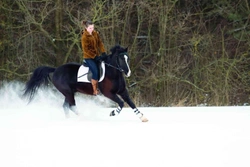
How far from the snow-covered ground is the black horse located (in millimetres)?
513

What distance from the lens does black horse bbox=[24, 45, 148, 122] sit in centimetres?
929

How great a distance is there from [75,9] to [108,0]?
1578mm

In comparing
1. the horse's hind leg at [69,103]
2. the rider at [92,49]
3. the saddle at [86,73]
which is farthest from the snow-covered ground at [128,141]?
the rider at [92,49]

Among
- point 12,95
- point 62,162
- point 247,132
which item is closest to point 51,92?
point 12,95

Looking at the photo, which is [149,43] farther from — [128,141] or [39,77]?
[128,141]

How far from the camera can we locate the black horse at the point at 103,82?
30.5 ft

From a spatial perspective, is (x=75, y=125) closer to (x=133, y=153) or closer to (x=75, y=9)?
(x=133, y=153)

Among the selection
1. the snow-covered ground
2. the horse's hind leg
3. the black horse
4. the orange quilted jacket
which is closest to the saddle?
the black horse

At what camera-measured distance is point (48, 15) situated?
19312mm

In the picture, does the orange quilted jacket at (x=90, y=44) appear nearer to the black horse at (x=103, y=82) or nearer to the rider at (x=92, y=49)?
the rider at (x=92, y=49)

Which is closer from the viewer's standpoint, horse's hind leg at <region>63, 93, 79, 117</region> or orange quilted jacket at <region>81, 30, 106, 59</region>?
orange quilted jacket at <region>81, 30, 106, 59</region>

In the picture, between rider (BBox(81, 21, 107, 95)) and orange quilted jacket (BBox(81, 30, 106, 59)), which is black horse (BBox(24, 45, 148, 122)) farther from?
orange quilted jacket (BBox(81, 30, 106, 59))

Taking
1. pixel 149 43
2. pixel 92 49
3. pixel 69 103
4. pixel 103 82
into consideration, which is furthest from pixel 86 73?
pixel 149 43

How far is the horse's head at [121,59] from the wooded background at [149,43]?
7.58 m
